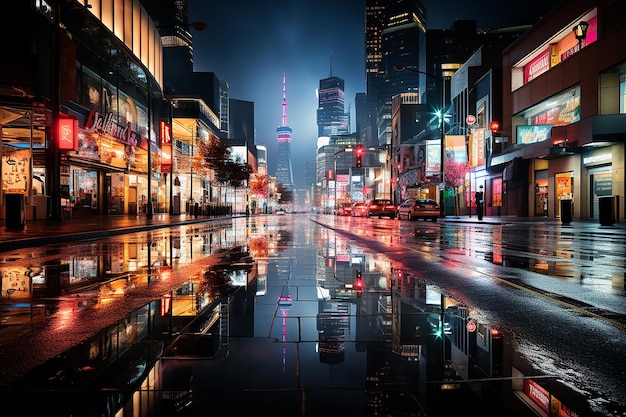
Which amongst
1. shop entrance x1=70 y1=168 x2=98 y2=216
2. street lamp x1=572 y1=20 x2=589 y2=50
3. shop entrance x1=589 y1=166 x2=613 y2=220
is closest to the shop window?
shop entrance x1=589 y1=166 x2=613 y2=220

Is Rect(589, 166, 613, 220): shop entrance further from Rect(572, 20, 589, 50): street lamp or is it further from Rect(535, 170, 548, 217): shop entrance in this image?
Rect(572, 20, 589, 50): street lamp

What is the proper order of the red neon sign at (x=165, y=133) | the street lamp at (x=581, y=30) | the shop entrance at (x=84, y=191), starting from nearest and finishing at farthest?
the street lamp at (x=581, y=30), the shop entrance at (x=84, y=191), the red neon sign at (x=165, y=133)

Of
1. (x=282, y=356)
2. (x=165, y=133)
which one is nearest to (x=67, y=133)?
(x=165, y=133)

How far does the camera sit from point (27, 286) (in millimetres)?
6473

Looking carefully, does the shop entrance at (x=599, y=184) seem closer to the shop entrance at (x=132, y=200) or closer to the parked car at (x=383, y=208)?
the parked car at (x=383, y=208)

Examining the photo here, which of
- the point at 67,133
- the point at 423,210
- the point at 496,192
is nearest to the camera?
the point at 67,133

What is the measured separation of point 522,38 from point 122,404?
173ft

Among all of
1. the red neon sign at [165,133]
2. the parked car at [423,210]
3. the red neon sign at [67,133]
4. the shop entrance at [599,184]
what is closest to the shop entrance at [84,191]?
the red neon sign at [165,133]

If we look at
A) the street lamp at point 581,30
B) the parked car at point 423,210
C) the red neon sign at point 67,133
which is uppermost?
the street lamp at point 581,30

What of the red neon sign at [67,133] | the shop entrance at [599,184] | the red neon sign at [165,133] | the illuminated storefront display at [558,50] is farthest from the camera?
the red neon sign at [165,133]

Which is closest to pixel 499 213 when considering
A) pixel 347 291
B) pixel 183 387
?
pixel 347 291

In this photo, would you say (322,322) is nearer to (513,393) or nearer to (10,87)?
(513,393)

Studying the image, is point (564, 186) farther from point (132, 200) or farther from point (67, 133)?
point (132, 200)

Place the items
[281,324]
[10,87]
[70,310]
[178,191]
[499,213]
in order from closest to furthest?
[281,324], [70,310], [10,87], [499,213], [178,191]
